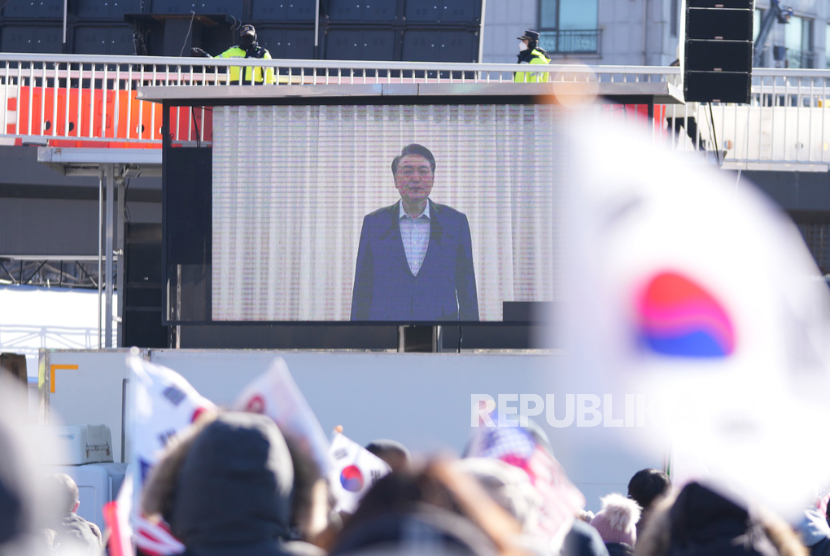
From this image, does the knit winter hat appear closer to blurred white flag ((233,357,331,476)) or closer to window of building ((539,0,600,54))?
blurred white flag ((233,357,331,476))

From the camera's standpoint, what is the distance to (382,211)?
1033 cm

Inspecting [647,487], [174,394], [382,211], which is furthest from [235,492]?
[382,211]

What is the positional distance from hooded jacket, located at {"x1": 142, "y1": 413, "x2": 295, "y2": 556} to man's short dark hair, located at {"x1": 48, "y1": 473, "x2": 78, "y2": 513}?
2435 millimetres

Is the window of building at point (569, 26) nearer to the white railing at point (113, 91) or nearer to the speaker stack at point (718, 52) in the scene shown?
the white railing at point (113, 91)

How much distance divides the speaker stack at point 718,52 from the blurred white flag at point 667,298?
2.41 ft

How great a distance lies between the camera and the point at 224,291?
10414 millimetres

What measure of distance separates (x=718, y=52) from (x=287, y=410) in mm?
8611

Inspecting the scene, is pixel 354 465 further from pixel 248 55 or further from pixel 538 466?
pixel 248 55

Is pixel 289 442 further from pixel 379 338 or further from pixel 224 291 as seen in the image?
pixel 379 338

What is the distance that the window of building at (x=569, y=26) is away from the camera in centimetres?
3306

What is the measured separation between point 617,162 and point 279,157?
326 centimetres

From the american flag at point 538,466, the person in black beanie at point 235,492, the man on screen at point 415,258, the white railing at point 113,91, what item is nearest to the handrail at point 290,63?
the white railing at point 113,91

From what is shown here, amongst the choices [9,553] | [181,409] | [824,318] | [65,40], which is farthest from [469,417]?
[65,40]

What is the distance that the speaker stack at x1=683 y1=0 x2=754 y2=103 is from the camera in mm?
10195
